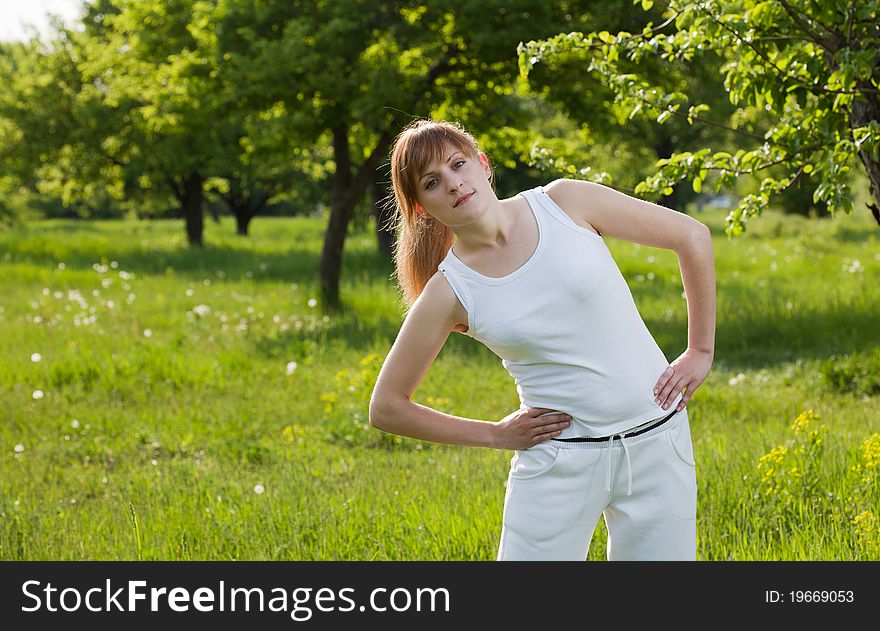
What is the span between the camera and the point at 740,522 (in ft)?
15.1

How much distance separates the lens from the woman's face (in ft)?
8.20

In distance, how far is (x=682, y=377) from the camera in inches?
104

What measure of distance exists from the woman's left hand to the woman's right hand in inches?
10.8

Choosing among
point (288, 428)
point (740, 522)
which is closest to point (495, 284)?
point (740, 522)

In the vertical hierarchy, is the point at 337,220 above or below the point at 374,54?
below

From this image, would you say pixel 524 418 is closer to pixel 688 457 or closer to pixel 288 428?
pixel 688 457

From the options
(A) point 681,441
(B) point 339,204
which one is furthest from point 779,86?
(B) point 339,204

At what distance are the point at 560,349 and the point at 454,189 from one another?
518mm

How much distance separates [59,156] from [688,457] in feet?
88.3

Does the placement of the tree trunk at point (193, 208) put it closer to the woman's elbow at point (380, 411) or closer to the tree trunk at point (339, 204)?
the tree trunk at point (339, 204)

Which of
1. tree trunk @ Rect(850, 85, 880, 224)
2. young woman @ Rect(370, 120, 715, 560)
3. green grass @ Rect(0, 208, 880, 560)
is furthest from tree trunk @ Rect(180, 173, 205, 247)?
young woman @ Rect(370, 120, 715, 560)

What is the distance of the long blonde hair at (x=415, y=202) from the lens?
2551 millimetres

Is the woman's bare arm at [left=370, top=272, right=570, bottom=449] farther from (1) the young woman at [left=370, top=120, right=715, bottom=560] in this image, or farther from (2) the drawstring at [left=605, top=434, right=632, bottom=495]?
(2) the drawstring at [left=605, top=434, right=632, bottom=495]

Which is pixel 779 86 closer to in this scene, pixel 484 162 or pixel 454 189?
pixel 484 162
